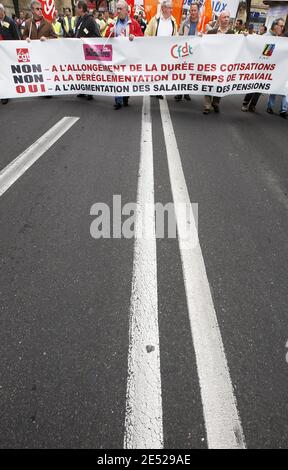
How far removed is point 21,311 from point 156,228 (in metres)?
1.50

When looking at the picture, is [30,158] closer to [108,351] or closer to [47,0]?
[108,351]

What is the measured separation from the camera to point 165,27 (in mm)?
7008

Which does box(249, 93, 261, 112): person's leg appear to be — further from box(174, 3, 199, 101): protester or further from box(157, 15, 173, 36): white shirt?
box(157, 15, 173, 36): white shirt

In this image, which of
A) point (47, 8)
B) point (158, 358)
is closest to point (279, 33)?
→ point (158, 358)

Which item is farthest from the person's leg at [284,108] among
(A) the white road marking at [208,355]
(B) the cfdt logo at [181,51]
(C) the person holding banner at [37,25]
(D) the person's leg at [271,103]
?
(C) the person holding banner at [37,25]

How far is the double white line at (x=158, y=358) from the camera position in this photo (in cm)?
157

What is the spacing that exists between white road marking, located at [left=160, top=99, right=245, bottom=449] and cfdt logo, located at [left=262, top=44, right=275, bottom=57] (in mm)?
5245

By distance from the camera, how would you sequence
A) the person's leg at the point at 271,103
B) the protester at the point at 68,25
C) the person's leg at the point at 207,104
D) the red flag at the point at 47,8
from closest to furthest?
the person's leg at the point at 207,104 → the person's leg at the point at 271,103 → the red flag at the point at 47,8 → the protester at the point at 68,25

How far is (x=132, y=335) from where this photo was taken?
204 centimetres

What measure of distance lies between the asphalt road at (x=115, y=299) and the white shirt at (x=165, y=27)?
4112mm

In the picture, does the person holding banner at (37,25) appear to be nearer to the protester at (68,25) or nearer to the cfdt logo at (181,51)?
the cfdt logo at (181,51)

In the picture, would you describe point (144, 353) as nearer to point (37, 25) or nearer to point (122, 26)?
point (122, 26)

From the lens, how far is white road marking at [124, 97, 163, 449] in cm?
157

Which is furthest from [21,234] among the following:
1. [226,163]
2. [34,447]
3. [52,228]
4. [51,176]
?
[226,163]
